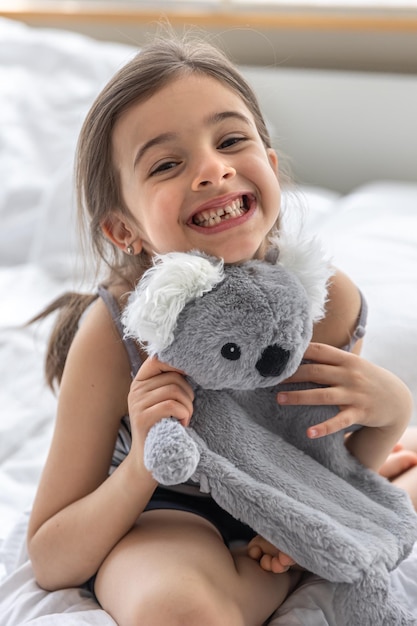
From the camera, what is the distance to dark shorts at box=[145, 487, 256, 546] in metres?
0.90

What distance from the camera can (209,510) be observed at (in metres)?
0.91

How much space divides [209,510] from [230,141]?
1.35ft

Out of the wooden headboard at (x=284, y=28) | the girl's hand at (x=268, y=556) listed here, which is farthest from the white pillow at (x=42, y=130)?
the girl's hand at (x=268, y=556)

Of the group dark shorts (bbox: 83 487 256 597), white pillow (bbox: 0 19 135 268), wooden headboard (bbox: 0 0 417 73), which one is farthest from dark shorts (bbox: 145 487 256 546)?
wooden headboard (bbox: 0 0 417 73)

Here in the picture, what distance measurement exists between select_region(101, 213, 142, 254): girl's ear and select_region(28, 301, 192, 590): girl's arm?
8 cm

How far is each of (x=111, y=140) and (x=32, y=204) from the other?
35.7 inches

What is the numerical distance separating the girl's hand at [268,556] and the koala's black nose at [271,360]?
0.19 meters

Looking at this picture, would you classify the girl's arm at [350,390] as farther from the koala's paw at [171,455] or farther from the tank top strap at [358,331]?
the koala's paw at [171,455]

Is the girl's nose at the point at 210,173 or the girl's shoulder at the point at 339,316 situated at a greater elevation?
the girl's nose at the point at 210,173

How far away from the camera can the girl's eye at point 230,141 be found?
0.83 meters

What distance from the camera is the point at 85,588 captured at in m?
0.88

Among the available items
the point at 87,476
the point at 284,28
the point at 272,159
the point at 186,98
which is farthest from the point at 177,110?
the point at 284,28

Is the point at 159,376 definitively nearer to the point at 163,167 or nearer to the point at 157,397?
the point at 157,397

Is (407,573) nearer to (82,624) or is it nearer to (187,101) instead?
(82,624)
